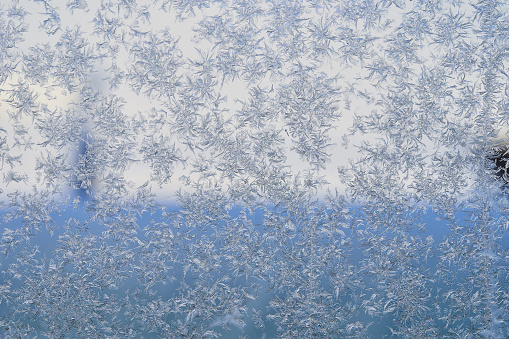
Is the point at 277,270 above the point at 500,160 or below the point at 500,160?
below

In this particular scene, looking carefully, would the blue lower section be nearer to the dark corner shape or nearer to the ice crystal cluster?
the ice crystal cluster

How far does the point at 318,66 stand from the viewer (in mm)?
1415

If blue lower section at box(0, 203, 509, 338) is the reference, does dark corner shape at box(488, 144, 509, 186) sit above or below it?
above

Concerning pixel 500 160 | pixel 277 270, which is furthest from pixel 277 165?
pixel 500 160

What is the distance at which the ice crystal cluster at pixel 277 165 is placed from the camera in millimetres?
1402

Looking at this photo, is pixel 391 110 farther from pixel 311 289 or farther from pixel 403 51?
pixel 311 289

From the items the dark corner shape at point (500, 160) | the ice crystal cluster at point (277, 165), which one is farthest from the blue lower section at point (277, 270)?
the dark corner shape at point (500, 160)

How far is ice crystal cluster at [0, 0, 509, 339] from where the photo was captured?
4.60 feet

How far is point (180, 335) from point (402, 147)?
40.9 inches

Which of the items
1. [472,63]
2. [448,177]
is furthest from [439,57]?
[448,177]

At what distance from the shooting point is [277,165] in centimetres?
141

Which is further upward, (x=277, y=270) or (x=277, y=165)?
(x=277, y=165)

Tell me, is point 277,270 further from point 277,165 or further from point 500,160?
point 500,160

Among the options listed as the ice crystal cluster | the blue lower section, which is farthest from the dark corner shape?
the blue lower section
